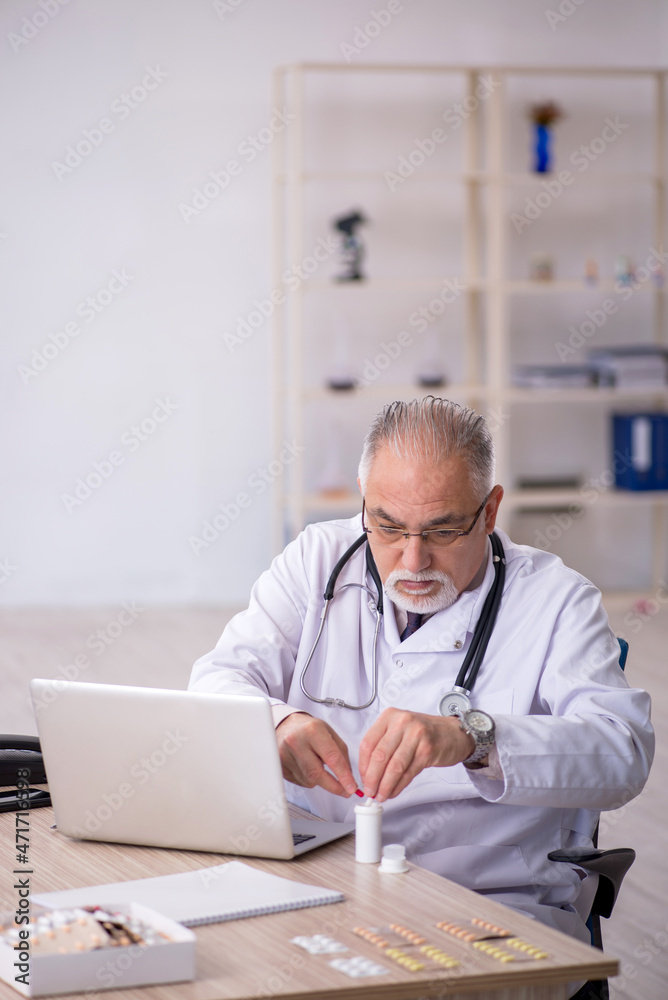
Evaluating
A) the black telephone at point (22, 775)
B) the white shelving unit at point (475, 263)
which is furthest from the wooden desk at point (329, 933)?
the white shelving unit at point (475, 263)

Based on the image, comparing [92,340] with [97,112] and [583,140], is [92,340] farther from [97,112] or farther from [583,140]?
[583,140]

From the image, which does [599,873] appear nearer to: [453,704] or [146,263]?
[453,704]

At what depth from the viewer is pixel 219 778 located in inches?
50.5

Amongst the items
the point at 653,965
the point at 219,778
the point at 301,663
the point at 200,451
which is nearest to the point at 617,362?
Result: the point at 200,451

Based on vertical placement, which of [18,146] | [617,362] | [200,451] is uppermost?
[18,146]

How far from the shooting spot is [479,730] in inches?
55.6

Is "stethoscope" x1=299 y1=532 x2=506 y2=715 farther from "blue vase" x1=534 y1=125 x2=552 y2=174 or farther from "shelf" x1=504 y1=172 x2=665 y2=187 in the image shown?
"blue vase" x1=534 y1=125 x2=552 y2=174

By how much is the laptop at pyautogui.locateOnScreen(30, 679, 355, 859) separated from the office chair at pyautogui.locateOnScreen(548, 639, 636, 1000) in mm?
331

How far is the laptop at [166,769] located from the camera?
1.26m

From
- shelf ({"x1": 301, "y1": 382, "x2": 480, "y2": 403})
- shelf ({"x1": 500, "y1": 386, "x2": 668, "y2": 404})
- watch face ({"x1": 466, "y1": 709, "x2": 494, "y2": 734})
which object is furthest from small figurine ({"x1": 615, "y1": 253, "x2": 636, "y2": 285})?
watch face ({"x1": 466, "y1": 709, "x2": 494, "y2": 734})

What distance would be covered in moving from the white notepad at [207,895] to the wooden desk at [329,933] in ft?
0.04

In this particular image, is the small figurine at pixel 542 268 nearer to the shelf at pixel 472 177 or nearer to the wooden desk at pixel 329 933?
the shelf at pixel 472 177

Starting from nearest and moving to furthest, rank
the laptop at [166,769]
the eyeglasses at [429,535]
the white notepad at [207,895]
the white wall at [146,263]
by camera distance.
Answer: the white notepad at [207,895]
the laptop at [166,769]
the eyeglasses at [429,535]
the white wall at [146,263]

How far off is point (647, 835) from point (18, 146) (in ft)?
13.7
